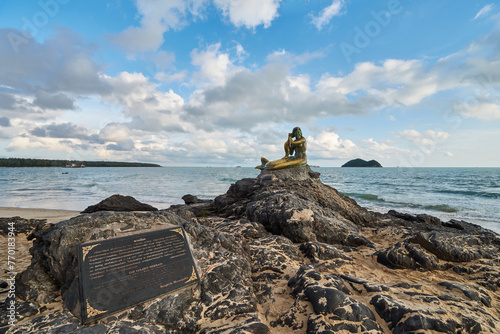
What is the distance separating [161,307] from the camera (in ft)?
8.86

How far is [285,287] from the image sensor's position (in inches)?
131

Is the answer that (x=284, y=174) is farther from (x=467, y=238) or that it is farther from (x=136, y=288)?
(x=136, y=288)

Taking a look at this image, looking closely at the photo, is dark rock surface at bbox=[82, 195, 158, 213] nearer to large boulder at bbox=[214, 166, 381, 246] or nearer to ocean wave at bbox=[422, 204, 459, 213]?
large boulder at bbox=[214, 166, 381, 246]

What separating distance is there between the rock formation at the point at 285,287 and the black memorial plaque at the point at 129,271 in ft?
0.45

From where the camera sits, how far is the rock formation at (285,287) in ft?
8.07

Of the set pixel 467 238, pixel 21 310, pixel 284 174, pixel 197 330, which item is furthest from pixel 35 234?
pixel 284 174

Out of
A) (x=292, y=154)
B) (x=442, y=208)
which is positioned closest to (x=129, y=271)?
(x=292, y=154)

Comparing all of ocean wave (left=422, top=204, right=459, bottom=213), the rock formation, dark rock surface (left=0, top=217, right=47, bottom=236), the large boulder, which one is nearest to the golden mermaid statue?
the large boulder

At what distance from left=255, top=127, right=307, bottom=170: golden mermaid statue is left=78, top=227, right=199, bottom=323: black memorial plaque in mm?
8740

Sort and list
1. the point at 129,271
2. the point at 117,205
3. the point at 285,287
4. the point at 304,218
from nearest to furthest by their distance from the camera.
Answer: the point at 129,271 < the point at 285,287 < the point at 304,218 < the point at 117,205

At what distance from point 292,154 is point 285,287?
9970mm

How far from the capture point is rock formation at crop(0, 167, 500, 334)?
246cm

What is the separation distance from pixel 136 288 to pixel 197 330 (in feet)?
2.98

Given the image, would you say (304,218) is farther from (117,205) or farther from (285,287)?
(117,205)
